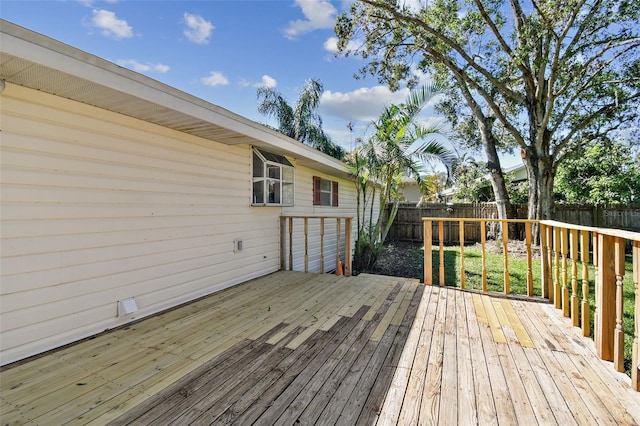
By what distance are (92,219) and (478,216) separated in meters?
11.8

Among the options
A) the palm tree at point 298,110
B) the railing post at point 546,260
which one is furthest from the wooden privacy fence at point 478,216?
the railing post at point 546,260

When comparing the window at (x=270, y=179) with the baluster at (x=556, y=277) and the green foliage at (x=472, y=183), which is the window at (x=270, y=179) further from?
the green foliage at (x=472, y=183)

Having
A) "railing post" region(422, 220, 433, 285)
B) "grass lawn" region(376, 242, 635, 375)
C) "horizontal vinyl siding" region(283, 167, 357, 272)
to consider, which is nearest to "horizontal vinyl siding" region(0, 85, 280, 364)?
"horizontal vinyl siding" region(283, 167, 357, 272)

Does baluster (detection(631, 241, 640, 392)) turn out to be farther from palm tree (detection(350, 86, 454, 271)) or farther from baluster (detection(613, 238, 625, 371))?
palm tree (detection(350, 86, 454, 271))

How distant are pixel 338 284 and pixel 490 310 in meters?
1.97

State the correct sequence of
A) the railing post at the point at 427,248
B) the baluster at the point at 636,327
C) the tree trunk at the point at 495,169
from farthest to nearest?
the tree trunk at the point at 495,169
the railing post at the point at 427,248
the baluster at the point at 636,327

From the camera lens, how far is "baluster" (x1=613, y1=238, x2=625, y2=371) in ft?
6.11

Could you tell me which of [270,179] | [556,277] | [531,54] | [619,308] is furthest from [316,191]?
[619,308]

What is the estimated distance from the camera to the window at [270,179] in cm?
476

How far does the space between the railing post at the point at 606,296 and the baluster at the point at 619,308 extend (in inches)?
3.3

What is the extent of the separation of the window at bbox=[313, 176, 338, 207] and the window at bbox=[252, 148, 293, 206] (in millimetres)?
1626

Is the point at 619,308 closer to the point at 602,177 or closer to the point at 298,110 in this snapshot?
the point at 602,177

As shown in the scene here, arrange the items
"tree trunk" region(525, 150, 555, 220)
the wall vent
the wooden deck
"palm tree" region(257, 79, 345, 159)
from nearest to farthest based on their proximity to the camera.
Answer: the wooden deck < the wall vent < "tree trunk" region(525, 150, 555, 220) < "palm tree" region(257, 79, 345, 159)

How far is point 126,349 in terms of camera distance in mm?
2369
